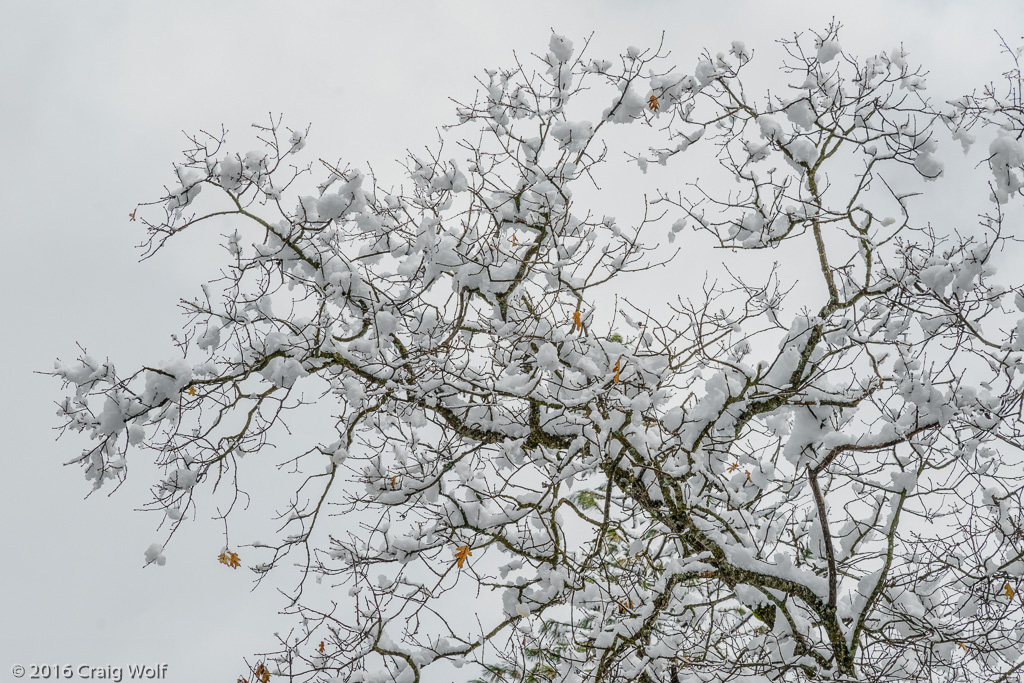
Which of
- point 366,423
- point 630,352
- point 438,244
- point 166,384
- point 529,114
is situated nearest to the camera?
point 166,384

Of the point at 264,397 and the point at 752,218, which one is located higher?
the point at 752,218

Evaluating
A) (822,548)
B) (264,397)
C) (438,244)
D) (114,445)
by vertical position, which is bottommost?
(822,548)

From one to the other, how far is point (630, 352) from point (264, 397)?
245cm

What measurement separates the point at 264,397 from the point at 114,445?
2.95 ft

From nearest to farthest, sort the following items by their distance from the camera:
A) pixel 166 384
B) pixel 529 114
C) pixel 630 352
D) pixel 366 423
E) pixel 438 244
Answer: pixel 166 384
pixel 630 352
pixel 438 244
pixel 529 114
pixel 366 423

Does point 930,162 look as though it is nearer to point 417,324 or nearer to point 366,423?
point 417,324

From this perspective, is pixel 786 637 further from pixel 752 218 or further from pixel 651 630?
pixel 752 218

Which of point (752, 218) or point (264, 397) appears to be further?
point (752, 218)

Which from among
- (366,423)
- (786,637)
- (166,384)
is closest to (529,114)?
(366,423)

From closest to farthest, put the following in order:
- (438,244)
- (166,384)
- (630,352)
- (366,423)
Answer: (166,384), (630,352), (438,244), (366,423)

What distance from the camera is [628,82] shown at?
4.72 m

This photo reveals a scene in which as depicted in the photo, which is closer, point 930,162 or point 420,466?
point 930,162

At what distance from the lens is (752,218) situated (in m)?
5.17

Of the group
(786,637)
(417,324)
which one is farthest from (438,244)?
(786,637)
